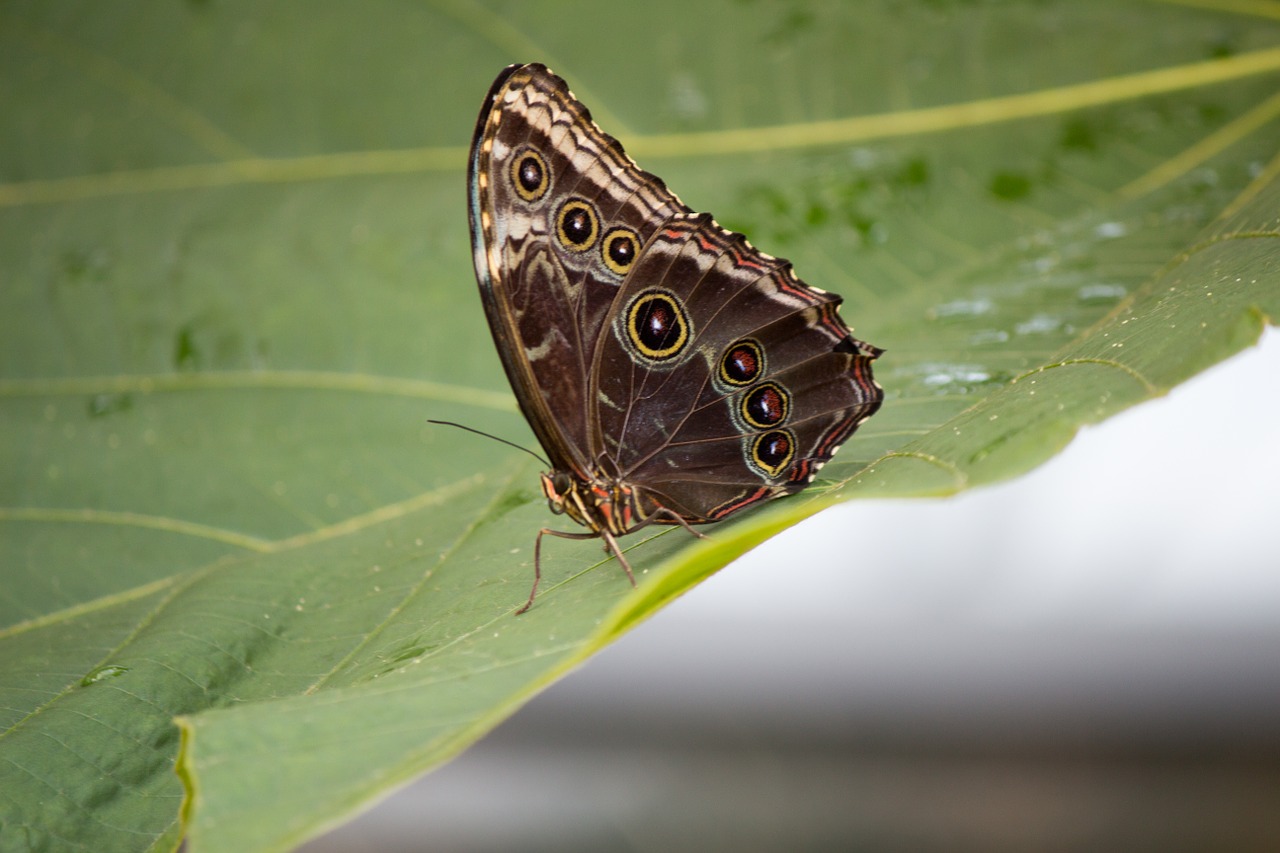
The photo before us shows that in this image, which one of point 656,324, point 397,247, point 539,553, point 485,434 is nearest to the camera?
point 539,553

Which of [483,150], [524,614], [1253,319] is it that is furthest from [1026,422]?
[483,150]

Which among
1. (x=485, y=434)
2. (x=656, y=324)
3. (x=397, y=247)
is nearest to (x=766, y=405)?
(x=656, y=324)

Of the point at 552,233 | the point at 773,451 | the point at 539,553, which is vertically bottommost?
the point at 539,553

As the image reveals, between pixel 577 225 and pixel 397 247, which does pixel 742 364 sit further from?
pixel 397 247

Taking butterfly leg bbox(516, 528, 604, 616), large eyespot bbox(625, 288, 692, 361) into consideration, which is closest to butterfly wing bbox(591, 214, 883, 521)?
large eyespot bbox(625, 288, 692, 361)

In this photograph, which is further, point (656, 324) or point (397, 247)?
point (397, 247)

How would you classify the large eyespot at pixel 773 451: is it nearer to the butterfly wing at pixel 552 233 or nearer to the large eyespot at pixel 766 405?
the large eyespot at pixel 766 405

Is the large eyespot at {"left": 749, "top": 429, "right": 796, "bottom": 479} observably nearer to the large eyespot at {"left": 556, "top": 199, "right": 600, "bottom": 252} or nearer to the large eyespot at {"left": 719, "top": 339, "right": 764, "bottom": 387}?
the large eyespot at {"left": 719, "top": 339, "right": 764, "bottom": 387}
